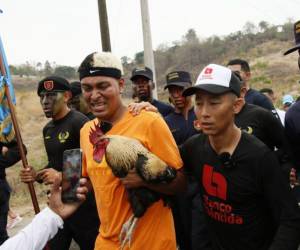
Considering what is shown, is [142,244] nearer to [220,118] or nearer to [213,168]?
[213,168]

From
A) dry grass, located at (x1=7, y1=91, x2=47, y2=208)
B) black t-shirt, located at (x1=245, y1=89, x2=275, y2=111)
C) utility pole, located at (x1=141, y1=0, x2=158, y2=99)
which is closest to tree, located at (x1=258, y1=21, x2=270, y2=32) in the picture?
dry grass, located at (x1=7, y1=91, x2=47, y2=208)

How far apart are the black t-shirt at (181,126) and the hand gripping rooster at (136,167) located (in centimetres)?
229

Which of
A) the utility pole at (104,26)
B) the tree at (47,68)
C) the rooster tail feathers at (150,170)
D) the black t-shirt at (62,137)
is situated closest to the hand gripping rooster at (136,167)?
the rooster tail feathers at (150,170)

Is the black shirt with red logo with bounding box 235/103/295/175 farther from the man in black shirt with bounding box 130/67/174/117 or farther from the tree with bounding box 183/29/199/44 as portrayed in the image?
the tree with bounding box 183/29/199/44

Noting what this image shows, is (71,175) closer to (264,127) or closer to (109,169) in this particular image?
(109,169)

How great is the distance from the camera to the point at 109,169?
2.72 metres

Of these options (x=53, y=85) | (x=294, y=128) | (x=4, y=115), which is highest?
(x=53, y=85)

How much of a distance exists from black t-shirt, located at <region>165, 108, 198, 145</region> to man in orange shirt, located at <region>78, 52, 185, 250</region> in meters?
2.06

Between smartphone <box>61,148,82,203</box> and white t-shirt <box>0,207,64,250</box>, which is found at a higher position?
smartphone <box>61,148,82,203</box>

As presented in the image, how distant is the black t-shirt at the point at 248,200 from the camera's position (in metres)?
2.36

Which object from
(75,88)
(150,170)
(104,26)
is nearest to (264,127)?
(150,170)

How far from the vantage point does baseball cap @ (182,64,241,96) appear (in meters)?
2.52

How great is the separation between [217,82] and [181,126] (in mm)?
2483

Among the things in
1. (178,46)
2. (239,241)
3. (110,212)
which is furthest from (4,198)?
(178,46)
